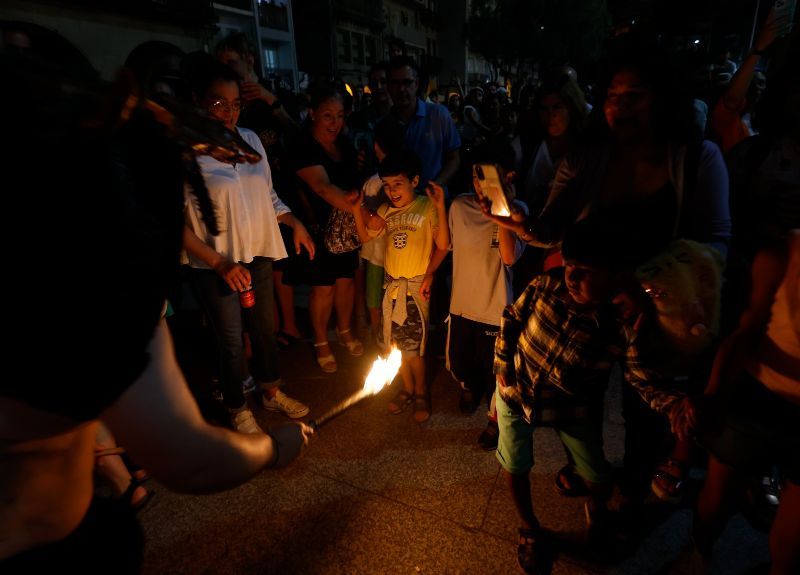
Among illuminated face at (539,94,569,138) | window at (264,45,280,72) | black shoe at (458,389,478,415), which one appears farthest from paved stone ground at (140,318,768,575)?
window at (264,45,280,72)

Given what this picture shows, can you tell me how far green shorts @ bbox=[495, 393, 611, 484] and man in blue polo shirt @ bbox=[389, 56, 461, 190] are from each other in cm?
287

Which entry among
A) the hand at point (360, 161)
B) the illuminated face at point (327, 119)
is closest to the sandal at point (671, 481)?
the hand at point (360, 161)

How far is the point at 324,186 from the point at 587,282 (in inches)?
105

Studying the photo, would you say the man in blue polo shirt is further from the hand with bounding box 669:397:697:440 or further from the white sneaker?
the hand with bounding box 669:397:697:440

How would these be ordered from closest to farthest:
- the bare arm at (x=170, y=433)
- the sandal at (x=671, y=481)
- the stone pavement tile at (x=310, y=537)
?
1. the bare arm at (x=170, y=433)
2. the stone pavement tile at (x=310, y=537)
3. the sandal at (x=671, y=481)

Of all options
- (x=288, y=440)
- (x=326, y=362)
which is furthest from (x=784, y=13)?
(x=326, y=362)

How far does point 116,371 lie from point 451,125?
4.54 meters

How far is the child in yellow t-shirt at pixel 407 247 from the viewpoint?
3.47 meters

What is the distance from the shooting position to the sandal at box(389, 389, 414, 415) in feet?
12.8

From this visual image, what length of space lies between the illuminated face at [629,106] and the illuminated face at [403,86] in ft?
8.66

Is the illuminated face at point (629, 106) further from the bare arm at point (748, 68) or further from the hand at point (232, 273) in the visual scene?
the hand at point (232, 273)

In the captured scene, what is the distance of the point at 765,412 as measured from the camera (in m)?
1.99

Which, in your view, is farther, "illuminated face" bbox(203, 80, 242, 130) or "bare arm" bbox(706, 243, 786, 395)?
"illuminated face" bbox(203, 80, 242, 130)

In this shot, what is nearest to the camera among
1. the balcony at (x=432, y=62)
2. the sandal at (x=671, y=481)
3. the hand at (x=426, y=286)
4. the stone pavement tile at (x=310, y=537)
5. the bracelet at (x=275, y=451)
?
the bracelet at (x=275, y=451)
